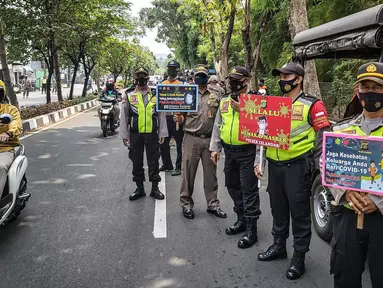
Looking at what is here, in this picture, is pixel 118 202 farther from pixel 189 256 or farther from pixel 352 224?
pixel 352 224

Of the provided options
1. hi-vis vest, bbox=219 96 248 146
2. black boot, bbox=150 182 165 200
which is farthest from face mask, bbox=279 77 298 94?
black boot, bbox=150 182 165 200

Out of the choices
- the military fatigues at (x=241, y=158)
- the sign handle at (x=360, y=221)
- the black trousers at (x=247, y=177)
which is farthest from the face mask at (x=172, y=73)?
the sign handle at (x=360, y=221)

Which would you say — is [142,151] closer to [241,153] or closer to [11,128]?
[11,128]

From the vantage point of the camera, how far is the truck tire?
12.7 ft

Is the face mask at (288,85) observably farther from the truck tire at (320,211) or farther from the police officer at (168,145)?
the police officer at (168,145)

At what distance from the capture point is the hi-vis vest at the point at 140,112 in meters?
5.01

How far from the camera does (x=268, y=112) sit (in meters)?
3.17

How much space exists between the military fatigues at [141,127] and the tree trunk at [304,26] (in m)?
3.18

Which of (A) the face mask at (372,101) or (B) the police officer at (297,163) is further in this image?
(B) the police officer at (297,163)

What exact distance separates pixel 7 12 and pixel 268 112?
13.2m

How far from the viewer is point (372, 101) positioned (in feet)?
7.15

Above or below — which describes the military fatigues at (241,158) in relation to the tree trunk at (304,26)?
below

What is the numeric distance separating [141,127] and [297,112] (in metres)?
2.53

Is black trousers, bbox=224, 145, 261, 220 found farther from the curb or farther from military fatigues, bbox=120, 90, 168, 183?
the curb
